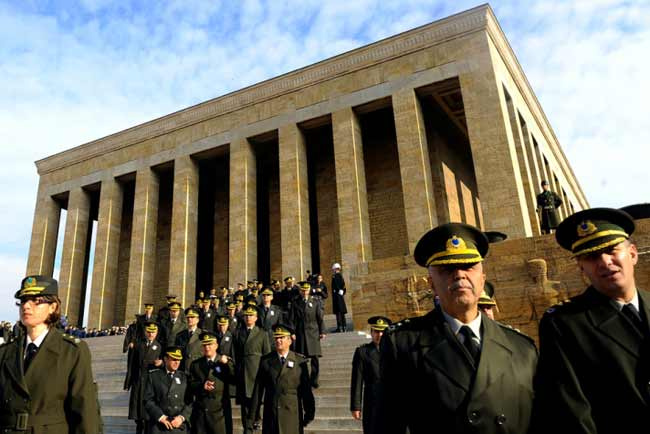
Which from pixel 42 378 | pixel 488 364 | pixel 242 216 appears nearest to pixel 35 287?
pixel 42 378

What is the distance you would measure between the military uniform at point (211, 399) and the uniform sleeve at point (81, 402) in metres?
3.09

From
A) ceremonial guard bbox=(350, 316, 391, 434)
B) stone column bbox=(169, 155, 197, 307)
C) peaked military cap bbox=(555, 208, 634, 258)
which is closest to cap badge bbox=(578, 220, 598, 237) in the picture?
peaked military cap bbox=(555, 208, 634, 258)

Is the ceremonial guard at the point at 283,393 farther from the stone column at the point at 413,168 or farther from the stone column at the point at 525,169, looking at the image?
the stone column at the point at 525,169

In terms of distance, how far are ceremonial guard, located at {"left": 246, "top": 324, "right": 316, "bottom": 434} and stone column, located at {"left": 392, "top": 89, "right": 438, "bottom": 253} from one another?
38.3 ft

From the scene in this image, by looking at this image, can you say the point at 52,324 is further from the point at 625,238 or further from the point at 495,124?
the point at 495,124

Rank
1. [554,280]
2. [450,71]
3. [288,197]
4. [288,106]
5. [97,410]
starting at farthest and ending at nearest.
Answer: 1. [288,106]
2. [288,197]
3. [450,71]
4. [554,280]
5. [97,410]

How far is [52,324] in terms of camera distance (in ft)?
10.6

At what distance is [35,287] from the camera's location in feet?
10.3

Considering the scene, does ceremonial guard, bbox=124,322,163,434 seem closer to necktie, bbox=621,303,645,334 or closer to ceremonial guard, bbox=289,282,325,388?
ceremonial guard, bbox=289,282,325,388

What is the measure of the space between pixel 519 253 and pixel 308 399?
610 centimetres

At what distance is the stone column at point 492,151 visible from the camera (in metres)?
16.0

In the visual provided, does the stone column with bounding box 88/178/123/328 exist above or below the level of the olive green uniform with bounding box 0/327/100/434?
above

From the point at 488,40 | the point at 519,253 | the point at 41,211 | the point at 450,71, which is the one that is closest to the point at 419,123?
the point at 450,71

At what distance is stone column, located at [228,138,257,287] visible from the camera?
66.3 ft
